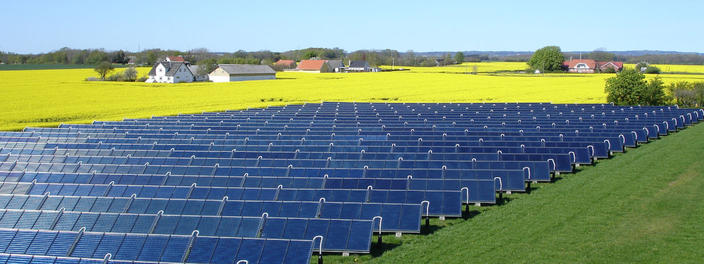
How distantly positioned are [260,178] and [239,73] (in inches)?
4096

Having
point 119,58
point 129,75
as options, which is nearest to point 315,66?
point 119,58

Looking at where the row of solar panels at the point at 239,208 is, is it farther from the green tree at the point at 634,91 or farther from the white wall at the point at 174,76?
the white wall at the point at 174,76

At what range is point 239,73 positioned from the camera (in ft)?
417

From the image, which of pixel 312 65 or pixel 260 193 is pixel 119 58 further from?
pixel 260 193

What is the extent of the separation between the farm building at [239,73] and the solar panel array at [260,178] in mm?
74744

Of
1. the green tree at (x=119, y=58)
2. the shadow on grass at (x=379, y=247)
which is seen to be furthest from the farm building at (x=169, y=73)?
the shadow on grass at (x=379, y=247)

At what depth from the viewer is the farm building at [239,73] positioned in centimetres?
12450

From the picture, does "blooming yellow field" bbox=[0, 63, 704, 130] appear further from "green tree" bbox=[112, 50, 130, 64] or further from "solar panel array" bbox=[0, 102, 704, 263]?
"green tree" bbox=[112, 50, 130, 64]

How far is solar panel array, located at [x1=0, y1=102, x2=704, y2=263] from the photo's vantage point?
17.0 m

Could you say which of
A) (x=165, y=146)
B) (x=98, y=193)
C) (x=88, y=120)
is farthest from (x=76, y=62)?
(x=98, y=193)

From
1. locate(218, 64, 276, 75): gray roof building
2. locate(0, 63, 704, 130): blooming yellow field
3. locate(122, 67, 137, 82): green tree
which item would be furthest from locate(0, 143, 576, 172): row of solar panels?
locate(218, 64, 276, 75): gray roof building

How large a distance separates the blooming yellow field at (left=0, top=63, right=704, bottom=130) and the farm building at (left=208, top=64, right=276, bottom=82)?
12229 mm

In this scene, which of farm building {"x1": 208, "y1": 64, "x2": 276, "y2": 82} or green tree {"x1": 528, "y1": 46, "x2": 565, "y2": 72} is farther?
green tree {"x1": 528, "y1": 46, "x2": 565, "y2": 72}

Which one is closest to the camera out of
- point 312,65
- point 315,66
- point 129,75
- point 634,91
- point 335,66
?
point 634,91
